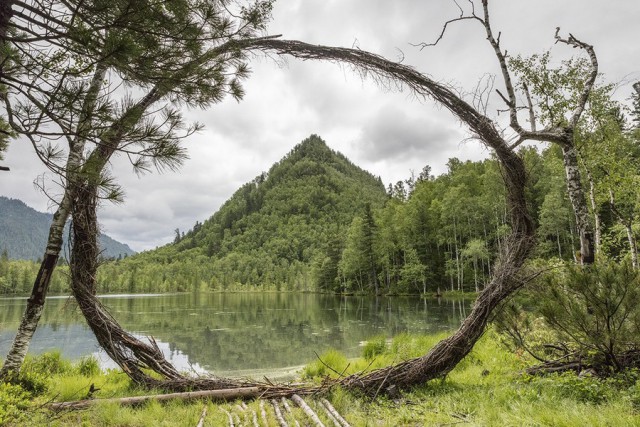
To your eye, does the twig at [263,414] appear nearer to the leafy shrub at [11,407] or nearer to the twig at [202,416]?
the twig at [202,416]

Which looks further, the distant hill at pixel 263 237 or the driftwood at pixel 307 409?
the distant hill at pixel 263 237

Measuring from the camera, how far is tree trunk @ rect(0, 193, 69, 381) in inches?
189

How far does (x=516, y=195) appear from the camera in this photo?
211 inches

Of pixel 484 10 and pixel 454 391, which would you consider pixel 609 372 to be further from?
pixel 484 10

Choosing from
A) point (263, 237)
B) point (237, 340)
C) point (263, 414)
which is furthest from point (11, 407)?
point (263, 237)

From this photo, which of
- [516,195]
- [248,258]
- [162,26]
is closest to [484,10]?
[516,195]

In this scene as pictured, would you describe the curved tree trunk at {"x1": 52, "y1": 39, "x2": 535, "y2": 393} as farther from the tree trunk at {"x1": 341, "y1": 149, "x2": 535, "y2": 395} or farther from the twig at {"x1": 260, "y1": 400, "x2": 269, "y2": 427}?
the twig at {"x1": 260, "y1": 400, "x2": 269, "y2": 427}

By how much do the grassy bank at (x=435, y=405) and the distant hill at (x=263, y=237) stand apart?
72.2 m

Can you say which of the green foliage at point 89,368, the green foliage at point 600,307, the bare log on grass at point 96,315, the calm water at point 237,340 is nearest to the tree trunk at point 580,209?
the green foliage at point 600,307

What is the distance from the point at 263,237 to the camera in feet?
456

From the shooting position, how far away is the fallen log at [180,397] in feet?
14.1

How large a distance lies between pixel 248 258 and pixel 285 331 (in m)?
103

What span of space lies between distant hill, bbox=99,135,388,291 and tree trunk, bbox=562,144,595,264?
7211 cm

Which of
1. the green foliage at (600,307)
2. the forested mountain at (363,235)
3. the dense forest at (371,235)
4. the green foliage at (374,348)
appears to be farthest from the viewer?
the forested mountain at (363,235)
